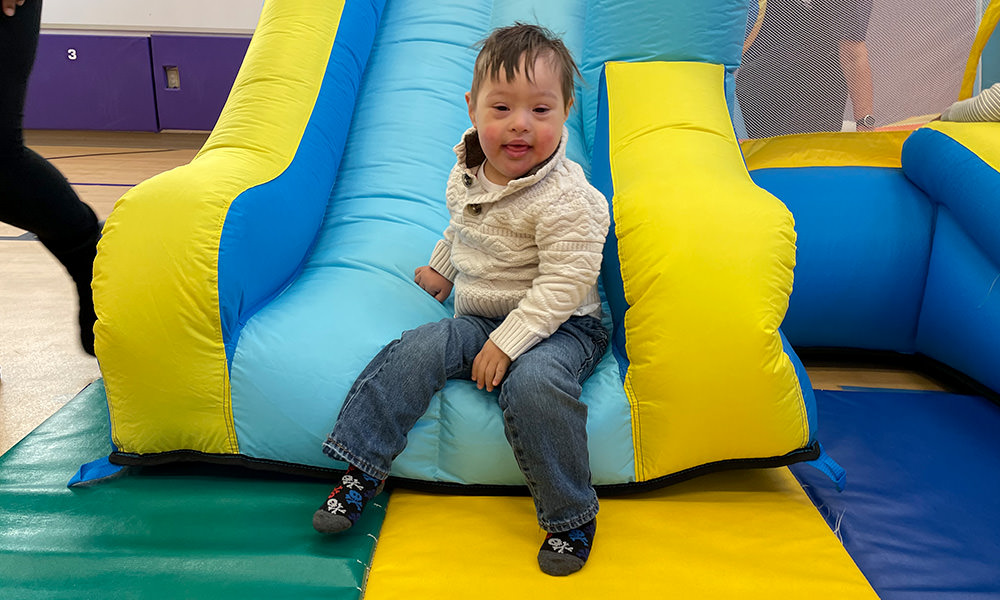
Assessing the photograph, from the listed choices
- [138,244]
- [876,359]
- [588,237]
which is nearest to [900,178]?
[876,359]

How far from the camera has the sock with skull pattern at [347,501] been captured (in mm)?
1133

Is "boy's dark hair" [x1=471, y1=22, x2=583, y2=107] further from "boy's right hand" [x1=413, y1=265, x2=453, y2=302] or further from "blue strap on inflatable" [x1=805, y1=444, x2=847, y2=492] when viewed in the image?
"blue strap on inflatable" [x1=805, y1=444, x2=847, y2=492]

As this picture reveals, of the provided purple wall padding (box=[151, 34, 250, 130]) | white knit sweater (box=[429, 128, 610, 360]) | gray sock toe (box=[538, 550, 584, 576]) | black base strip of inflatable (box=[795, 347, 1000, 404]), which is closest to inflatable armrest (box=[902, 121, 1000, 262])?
black base strip of inflatable (box=[795, 347, 1000, 404])

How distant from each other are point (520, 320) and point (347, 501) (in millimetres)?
364

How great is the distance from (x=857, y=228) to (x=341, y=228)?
1132 millimetres

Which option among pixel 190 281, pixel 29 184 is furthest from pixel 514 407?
pixel 29 184

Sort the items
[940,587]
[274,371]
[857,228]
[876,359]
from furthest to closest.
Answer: [876,359] < [857,228] < [274,371] < [940,587]

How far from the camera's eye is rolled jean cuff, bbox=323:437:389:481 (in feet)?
3.85

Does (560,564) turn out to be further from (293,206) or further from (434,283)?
(293,206)

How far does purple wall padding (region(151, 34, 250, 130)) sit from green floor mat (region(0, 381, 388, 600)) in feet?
12.3

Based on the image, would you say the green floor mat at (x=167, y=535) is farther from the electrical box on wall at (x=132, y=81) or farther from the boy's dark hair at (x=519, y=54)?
the electrical box on wall at (x=132, y=81)

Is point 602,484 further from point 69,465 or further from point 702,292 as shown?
point 69,465

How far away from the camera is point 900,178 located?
6.22 ft

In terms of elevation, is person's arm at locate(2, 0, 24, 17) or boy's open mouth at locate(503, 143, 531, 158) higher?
person's arm at locate(2, 0, 24, 17)
